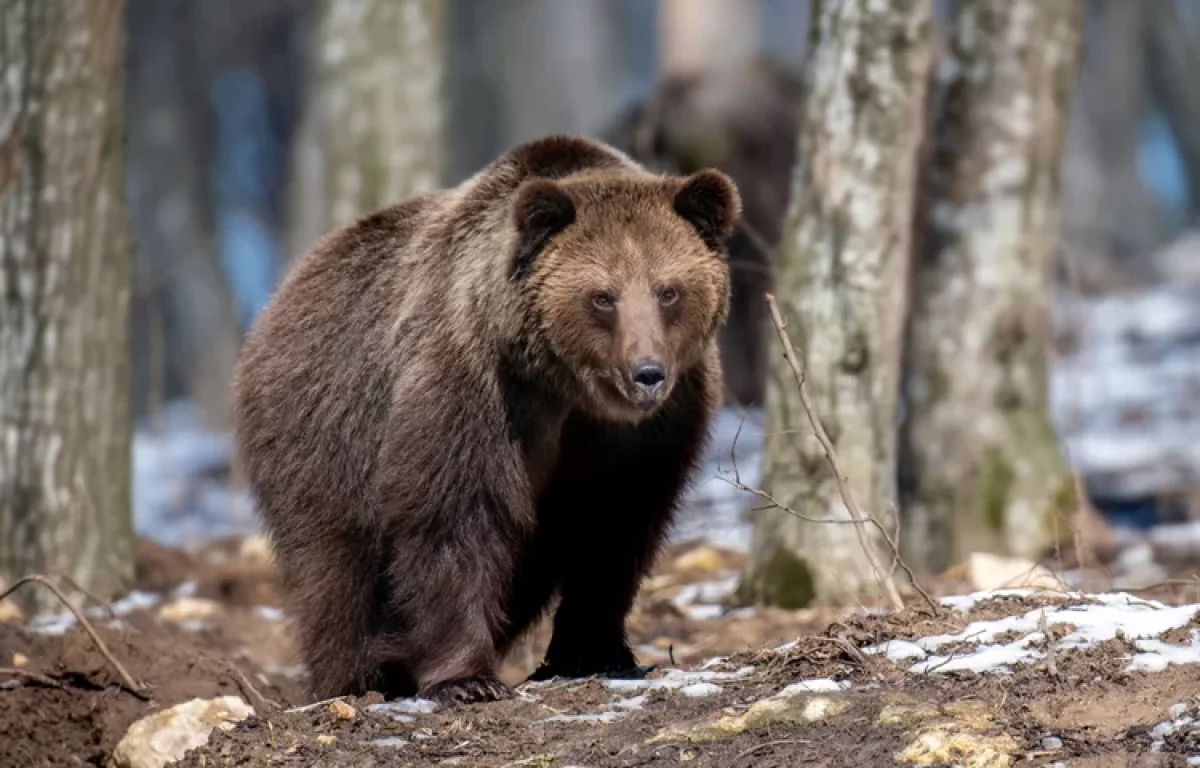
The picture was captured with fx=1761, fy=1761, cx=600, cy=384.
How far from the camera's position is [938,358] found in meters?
8.76

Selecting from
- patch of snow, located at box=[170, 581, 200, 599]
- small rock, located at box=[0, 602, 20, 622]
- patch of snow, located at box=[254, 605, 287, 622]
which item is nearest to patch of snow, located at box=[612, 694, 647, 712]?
small rock, located at box=[0, 602, 20, 622]

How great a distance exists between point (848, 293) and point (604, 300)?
2.21 metres

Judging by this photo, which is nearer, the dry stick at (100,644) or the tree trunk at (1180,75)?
the dry stick at (100,644)

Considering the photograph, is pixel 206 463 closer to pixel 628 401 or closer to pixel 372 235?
pixel 372 235

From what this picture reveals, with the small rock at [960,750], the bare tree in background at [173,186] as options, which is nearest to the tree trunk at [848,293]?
the small rock at [960,750]

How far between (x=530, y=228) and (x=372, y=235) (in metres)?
1.11

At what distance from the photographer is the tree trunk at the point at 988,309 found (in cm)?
866

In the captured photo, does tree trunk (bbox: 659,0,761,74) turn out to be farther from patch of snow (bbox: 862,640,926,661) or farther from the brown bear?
patch of snow (bbox: 862,640,926,661)

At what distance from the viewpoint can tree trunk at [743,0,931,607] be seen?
24.5ft

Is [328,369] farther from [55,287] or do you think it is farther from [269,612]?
[269,612]

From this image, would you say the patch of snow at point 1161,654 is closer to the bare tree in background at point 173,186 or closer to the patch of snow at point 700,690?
the patch of snow at point 700,690

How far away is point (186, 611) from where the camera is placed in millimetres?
8305

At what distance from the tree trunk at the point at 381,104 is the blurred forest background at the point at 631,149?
0.05ft

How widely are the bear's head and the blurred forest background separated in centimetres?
42
